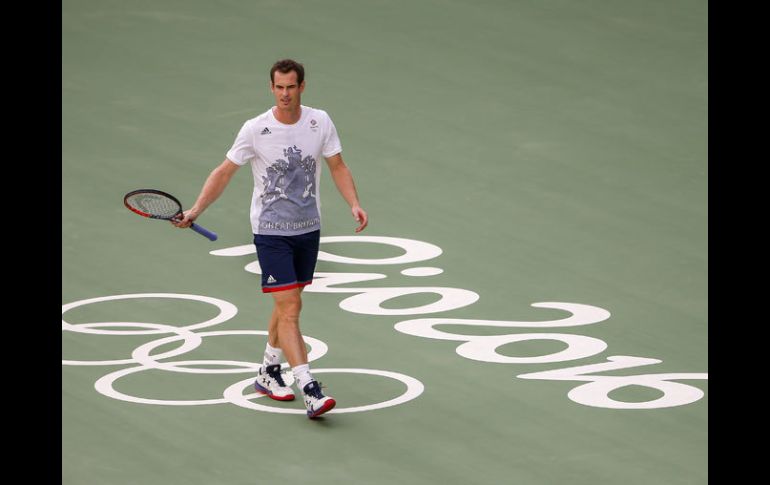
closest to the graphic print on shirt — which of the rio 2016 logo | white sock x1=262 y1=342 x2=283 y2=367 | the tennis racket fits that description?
the tennis racket

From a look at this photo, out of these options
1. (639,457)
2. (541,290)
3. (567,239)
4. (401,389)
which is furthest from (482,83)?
(639,457)

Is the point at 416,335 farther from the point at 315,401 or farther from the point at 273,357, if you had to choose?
the point at 315,401

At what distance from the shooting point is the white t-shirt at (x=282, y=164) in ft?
35.8

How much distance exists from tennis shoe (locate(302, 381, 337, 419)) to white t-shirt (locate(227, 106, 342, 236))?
1.13 meters

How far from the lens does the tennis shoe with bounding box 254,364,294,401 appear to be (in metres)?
11.3

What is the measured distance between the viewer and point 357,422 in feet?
35.8

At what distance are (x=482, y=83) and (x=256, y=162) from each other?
23.7ft

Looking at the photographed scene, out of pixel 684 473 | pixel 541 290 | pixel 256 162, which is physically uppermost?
pixel 256 162

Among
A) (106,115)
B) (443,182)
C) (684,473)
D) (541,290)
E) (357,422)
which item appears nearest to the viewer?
(684,473)

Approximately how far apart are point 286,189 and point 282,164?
0.19 metres

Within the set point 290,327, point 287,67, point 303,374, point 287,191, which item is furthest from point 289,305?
point 287,67

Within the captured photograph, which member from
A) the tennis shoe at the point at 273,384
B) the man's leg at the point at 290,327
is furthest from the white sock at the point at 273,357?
the man's leg at the point at 290,327

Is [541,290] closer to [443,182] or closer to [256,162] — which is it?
[443,182]
